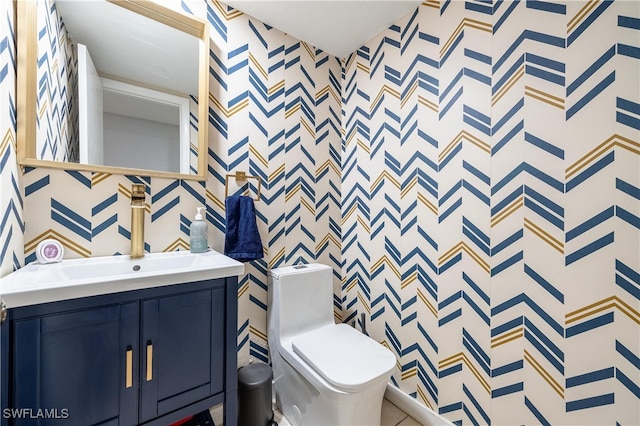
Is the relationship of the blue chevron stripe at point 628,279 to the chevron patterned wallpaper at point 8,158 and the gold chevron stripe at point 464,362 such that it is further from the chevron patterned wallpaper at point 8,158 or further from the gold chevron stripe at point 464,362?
the chevron patterned wallpaper at point 8,158

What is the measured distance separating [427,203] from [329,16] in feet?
4.03

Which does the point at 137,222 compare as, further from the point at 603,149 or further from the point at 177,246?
the point at 603,149

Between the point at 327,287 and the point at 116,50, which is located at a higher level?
the point at 116,50

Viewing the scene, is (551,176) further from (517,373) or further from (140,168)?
(140,168)

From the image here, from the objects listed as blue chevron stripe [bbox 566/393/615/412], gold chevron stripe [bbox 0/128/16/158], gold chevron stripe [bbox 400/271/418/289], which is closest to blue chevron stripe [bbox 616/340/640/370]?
blue chevron stripe [bbox 566/393/615/412]

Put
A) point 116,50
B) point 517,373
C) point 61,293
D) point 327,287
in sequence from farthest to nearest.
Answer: point 327,287
point 116,50
point 517,373
point 61,293

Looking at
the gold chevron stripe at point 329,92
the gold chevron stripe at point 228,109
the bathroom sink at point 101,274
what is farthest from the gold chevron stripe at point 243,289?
the gold chevron stripe at point 329,92

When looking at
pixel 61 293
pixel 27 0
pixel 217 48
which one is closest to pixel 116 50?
pixel 27 0

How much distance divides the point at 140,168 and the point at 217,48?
2.62 ft

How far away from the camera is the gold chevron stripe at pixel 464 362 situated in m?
1.22

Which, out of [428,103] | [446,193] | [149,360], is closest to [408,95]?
[428,103]

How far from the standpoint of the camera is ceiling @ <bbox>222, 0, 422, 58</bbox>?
1.48 metres

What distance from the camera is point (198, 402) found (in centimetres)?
105

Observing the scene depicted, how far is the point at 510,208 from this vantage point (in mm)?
1158
